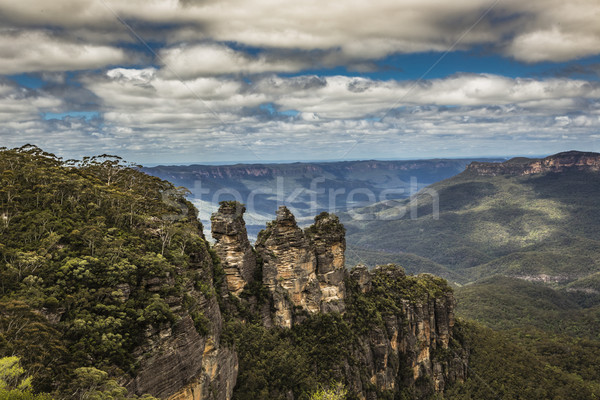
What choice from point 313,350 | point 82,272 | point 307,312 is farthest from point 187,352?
point 307,312

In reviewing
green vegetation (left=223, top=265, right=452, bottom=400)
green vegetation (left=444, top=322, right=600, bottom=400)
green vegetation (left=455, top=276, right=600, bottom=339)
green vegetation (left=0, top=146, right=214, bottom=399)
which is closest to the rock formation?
green vegetation (left=223, top=265, right=452, bottom=400)

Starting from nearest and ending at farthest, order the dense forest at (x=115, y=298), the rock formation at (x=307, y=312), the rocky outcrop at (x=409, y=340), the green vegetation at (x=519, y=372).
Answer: the dense forest at (x=115, y=298) → the rock formation at (x=307, y=312) → the rocky outcrop at (x=409, y=340) → the green vegetation at (x=519, y=372)

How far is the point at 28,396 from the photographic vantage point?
18.9m

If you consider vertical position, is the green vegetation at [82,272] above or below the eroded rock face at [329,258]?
above

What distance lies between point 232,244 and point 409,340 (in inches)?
1558

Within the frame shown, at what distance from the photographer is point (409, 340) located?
232 ft

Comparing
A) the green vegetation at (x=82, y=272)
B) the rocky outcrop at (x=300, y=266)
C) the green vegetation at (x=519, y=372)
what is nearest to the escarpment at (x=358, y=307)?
the rocky outcrop at (x=300, y=266)

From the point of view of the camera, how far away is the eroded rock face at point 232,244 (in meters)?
50.6

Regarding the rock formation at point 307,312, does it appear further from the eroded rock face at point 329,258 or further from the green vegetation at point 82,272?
the green vegetation at point 82,272

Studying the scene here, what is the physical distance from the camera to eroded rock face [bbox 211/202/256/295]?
166 feet

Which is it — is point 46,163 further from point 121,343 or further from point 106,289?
point 121,343

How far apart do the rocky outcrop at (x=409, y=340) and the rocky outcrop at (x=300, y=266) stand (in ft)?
28.0

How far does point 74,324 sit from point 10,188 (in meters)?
18.2

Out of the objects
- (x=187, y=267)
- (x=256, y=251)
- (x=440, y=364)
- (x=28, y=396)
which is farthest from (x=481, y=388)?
(x=28, y=396)
